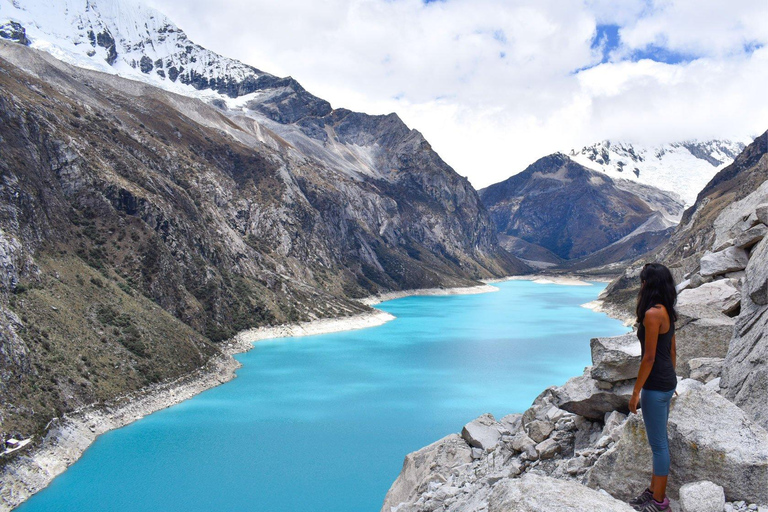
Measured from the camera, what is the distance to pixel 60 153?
7144 cm

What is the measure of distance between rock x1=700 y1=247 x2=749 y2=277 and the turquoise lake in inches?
823

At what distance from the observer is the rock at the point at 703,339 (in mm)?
14266

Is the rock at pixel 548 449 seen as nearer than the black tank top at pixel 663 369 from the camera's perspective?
No

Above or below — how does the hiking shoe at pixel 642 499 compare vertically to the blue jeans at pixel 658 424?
below

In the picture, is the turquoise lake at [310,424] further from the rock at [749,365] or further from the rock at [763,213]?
the rock at [763,213]

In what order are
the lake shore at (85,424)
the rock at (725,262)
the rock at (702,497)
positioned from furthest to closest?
the lake shore at (85,424), the rock at (725,262), the rock at (702,497)

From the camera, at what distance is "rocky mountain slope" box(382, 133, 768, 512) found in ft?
26.2

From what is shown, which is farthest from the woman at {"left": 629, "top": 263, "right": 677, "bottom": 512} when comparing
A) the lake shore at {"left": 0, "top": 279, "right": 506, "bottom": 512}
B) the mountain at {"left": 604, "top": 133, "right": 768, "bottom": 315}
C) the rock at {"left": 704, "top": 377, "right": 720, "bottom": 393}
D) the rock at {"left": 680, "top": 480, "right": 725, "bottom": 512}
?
the mountain at {"left": 604, "top": 133, "right": 768, "bottom": 315}

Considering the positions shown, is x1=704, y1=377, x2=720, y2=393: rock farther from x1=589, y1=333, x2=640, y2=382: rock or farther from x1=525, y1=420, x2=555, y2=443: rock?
x1=525, y1=420, x2=555, y2=443: rock

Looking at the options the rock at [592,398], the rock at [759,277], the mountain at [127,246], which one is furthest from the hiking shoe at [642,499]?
the mountain at [127,246]

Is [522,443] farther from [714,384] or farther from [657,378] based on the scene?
[657,378]

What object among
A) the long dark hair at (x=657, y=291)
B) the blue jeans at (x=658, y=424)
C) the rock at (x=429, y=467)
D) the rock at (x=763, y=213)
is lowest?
the rock at (x=429, y=467)

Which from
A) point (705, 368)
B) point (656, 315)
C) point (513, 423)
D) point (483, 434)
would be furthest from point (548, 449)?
point (656, 315)

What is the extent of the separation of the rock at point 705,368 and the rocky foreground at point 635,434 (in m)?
0.03
